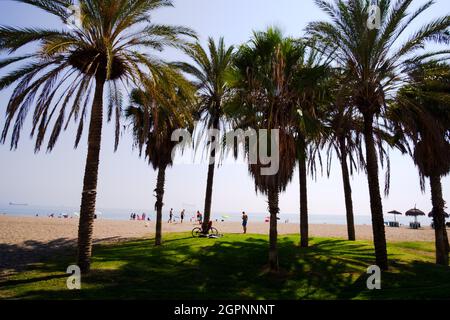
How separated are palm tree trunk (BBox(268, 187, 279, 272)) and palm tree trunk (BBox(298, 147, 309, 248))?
214 inches

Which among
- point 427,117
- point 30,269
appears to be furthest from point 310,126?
point 30,269


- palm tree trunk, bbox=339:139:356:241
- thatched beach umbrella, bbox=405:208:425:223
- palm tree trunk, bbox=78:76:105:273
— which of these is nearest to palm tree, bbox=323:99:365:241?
palm tree trunk, bbox=339:139:356:241

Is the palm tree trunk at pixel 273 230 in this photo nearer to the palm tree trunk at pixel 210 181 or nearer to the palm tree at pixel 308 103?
the palm tree at pixel 308 103

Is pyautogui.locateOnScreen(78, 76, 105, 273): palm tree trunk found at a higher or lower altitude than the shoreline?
higher

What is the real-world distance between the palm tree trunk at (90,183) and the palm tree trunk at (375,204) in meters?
11.0

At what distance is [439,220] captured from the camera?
1775cm

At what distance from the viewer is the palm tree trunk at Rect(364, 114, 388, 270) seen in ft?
46.8

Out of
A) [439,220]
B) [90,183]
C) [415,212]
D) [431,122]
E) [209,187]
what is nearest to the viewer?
[90,183]

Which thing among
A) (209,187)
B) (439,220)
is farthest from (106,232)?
(439,220)

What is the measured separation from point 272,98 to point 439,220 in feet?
35.4

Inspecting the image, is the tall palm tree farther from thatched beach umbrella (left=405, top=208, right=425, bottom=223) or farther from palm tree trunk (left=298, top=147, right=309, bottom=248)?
thatched beach umbrella (left=405, top=208, right=425, bottom=223)

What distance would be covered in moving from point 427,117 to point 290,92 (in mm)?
5412

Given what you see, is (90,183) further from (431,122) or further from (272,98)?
(431,122)
